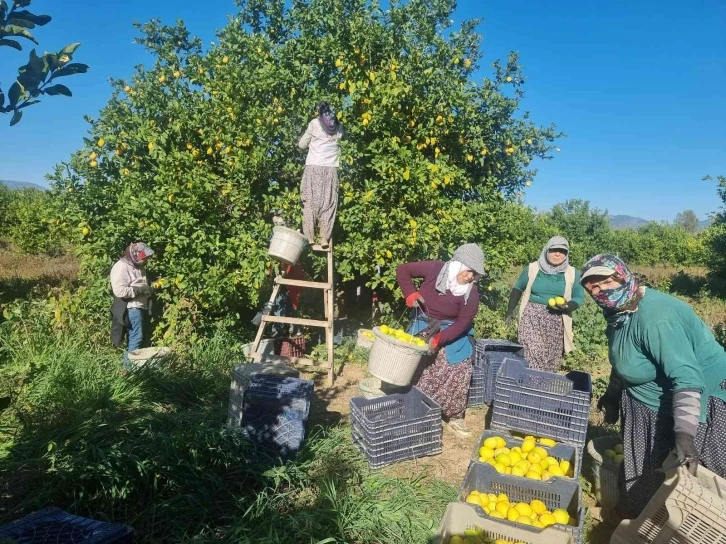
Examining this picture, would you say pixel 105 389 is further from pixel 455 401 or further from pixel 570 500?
pixel 570 500

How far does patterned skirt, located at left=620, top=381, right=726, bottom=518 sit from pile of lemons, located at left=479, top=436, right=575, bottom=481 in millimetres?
418

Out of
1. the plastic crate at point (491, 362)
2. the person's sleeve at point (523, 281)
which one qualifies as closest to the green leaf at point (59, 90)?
the person's sleeve at point (523, 281)

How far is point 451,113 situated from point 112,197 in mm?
4309

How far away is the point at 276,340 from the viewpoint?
6582 mm

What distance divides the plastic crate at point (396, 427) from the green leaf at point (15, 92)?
3.16 metres

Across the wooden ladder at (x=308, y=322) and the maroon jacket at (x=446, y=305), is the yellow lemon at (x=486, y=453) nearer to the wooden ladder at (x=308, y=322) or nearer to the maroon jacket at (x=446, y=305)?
the maroon jacket at (x=446, y=305)

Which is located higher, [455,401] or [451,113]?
[451,113]

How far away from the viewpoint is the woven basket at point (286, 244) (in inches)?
216

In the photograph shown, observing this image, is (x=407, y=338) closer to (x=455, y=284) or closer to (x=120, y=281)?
(x=455, y=284)

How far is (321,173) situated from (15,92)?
4.23 m

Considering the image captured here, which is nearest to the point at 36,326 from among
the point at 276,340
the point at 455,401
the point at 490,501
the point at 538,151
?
the point at 276,340

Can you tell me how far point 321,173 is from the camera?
5637 millimetres

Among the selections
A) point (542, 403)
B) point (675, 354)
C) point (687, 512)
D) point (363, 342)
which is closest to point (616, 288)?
point (675, 354)

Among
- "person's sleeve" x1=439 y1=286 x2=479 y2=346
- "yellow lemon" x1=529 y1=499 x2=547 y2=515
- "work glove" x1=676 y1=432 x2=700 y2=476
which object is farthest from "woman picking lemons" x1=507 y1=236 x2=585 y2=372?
"work glove" x1=676 y1=432 x2=700 y2=476
